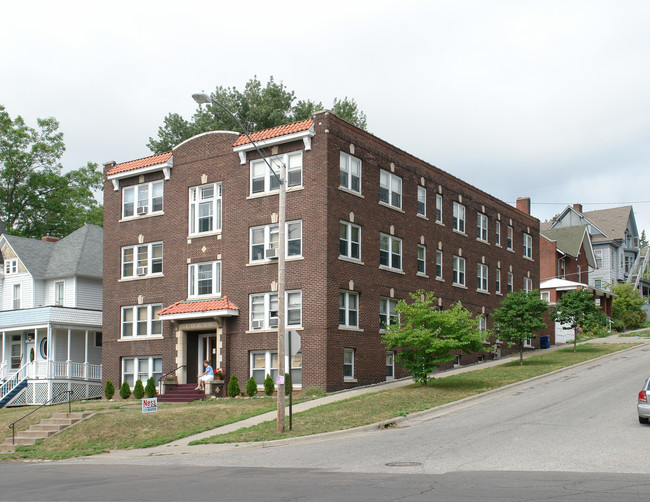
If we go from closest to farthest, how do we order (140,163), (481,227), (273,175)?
(273,175), (140,163), (481,227)

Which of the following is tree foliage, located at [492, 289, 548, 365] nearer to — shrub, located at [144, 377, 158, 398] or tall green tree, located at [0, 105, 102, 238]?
shrub, located at [144, 377, 158, 398]

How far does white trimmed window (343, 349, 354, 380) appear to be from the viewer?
2994 cm

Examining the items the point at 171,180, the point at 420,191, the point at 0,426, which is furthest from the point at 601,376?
the point at 0,426

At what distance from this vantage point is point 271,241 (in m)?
30.8

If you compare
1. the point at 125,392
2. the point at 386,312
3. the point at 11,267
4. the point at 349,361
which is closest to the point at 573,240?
the point at 386,312

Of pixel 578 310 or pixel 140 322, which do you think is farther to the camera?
pixel 578 310

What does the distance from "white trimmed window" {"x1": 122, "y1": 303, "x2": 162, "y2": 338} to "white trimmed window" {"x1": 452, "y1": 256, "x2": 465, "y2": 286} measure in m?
15.3

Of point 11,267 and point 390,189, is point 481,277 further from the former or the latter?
point 11,267

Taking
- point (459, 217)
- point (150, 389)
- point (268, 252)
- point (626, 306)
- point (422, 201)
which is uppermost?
point (422, 201)

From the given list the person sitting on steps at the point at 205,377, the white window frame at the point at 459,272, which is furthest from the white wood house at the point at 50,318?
the white window frame at the point at 459,272

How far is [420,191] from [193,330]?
12.9 m

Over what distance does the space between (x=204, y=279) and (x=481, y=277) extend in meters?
16.8

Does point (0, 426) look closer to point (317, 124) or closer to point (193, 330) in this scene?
point (193, 330)

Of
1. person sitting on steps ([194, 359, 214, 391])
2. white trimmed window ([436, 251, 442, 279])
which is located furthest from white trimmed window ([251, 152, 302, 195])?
white trimmed window ([436, 251, 442, 279])
